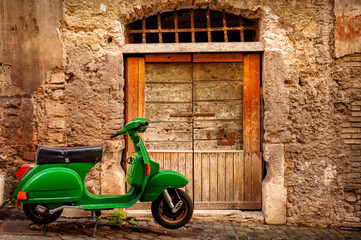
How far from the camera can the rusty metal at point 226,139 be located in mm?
4234

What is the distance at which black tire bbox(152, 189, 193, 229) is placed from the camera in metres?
3.35

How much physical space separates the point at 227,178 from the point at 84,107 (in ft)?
7.27

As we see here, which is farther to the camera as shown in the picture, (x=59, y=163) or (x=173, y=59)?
(x=173, y=59)

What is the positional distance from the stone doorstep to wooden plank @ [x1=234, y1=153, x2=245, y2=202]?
0.22 m

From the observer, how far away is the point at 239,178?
4.16m

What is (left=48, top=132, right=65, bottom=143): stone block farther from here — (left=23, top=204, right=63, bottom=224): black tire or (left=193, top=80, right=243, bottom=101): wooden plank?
(left=193, top=80, right=243, bottom=101): wooden plank

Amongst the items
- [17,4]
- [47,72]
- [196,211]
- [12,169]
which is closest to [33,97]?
[47,72]

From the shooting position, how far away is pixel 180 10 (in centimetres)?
429

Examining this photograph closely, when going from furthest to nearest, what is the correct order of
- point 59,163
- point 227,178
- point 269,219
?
point 227,178, point 269,219, point 59,163

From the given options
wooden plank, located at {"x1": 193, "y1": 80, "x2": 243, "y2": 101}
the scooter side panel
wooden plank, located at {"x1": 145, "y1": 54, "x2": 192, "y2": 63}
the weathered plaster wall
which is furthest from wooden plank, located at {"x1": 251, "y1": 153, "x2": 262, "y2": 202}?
the weathered plaster wall

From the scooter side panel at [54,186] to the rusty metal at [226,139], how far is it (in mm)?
2002

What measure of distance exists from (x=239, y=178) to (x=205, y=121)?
0.94 m

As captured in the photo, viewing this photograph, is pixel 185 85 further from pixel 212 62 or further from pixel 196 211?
pixel 196 211

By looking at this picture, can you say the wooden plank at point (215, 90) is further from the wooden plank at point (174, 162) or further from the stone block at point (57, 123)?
the stone block at point (57, 123)
